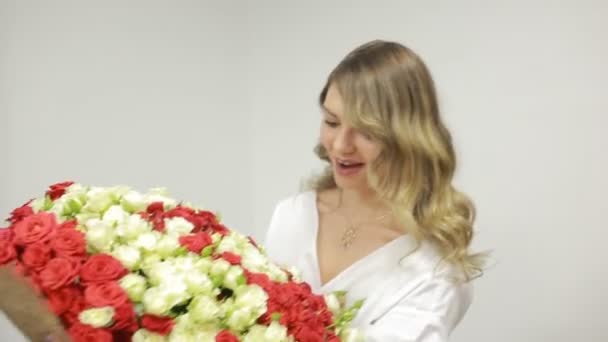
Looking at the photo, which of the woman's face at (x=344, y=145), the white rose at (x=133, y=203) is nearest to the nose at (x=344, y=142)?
Result: the woman's face at (x=344, y=145)

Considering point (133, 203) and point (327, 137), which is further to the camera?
point (327, 137)

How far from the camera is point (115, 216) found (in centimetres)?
73

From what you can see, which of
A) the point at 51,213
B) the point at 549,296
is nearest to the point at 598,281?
the point at 549,296

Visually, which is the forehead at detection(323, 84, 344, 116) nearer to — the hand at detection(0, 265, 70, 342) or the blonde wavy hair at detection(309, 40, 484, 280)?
the blonde wavy hair at detection(309, 40, 484, 280)

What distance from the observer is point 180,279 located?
0.65 meters

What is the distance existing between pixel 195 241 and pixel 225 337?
149 millimetres

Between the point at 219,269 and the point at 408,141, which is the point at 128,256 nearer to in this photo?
the point at 219,269

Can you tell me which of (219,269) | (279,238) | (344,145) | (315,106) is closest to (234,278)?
(219,269)

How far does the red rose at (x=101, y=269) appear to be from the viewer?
24.6 inches

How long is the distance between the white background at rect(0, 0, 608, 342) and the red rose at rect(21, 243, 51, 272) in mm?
919

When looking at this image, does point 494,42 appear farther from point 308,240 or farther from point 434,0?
point 308,240

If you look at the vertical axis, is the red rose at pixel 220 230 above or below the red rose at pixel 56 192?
below

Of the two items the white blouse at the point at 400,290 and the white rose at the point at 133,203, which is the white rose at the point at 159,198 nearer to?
the white rose at the point at 133,203

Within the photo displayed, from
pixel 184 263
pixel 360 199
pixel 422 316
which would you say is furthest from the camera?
pixel 360 199
